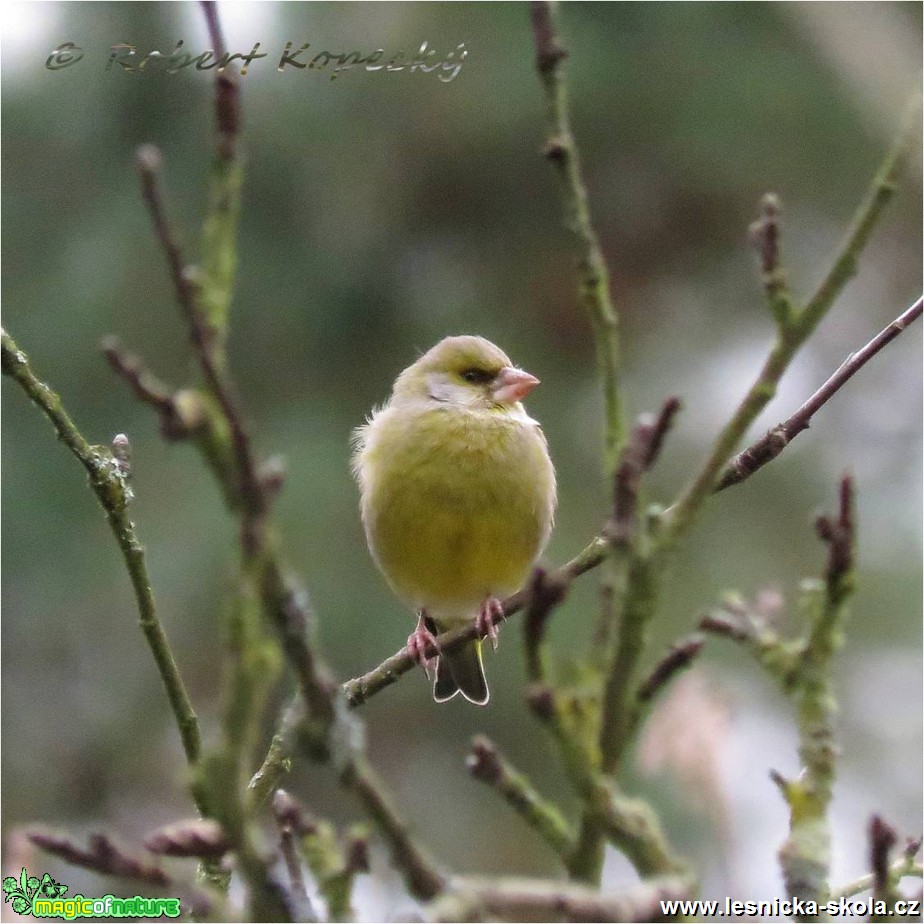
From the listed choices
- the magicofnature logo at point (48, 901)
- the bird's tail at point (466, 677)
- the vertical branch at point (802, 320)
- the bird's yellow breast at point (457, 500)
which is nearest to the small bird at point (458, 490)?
the bird's yellow breast at point (457, 500)

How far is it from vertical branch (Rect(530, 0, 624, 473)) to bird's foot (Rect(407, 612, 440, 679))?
1885mm

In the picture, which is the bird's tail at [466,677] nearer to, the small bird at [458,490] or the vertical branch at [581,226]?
the small bird at [458,490]

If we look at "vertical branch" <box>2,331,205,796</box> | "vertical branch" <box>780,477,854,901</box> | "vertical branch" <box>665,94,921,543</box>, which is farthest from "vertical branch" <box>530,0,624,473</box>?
"vertical branch" <box>2,331,205,796</box>

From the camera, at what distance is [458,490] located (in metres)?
3.91

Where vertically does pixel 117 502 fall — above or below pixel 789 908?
above

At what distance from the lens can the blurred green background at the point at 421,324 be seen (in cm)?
1026

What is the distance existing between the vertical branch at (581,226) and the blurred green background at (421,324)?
7.57 meters

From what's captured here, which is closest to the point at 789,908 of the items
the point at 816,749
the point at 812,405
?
the point at 816,749

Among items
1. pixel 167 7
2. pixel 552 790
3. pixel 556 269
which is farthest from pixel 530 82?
pixel 552 790

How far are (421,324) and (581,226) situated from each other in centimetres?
1078

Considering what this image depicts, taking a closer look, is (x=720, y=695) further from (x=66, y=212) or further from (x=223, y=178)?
(x=66, y=212)

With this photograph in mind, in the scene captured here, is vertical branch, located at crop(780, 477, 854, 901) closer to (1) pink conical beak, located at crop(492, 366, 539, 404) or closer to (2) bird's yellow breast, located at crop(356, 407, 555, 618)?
(2) bird's yellow breast, located at crop(356, 407, 555, 618)

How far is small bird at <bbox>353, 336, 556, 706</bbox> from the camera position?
154 inches

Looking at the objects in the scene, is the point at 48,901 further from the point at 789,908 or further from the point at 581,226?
the point at 581,226
